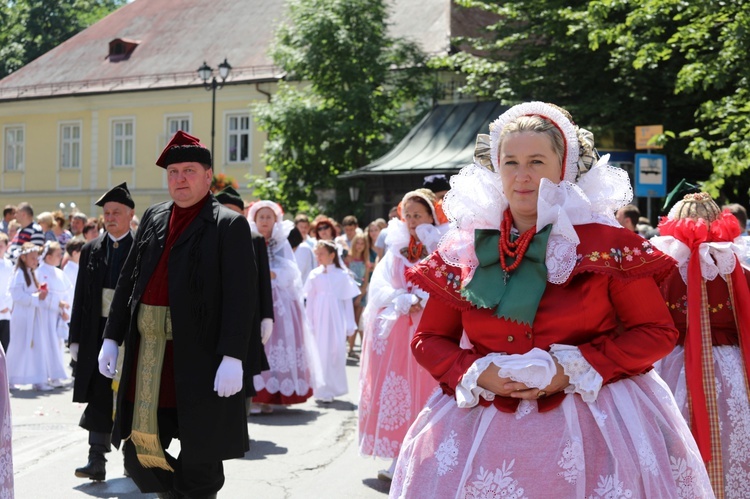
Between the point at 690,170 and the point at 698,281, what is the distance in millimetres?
19304

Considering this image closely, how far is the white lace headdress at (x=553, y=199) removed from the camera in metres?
3.70

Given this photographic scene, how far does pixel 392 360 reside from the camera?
7867 millimetres

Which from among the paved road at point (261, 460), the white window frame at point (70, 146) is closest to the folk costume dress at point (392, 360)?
the paved road at point (261, 460)

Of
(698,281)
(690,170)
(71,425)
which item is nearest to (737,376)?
(698,281)

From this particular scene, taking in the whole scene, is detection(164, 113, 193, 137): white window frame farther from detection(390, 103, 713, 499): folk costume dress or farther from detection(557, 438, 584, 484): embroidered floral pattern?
detection(557, 438, 584, 484): embroidered floral pattern

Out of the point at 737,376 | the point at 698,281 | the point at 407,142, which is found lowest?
the point at 737,376

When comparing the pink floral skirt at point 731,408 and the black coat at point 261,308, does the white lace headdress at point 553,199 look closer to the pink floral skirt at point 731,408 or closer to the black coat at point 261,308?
the pink floral skirt at point 731,408

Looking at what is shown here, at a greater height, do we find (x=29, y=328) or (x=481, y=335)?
(x=481, y=335)

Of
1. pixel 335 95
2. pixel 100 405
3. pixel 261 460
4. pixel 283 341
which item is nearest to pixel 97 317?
pixel 100 405

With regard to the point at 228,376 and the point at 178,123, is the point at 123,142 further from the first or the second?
the point at 228,376

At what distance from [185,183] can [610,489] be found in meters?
3.02

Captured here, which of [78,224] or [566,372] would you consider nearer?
[566,372]

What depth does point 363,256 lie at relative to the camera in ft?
60.3

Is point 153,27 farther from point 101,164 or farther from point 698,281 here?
point 698,281
